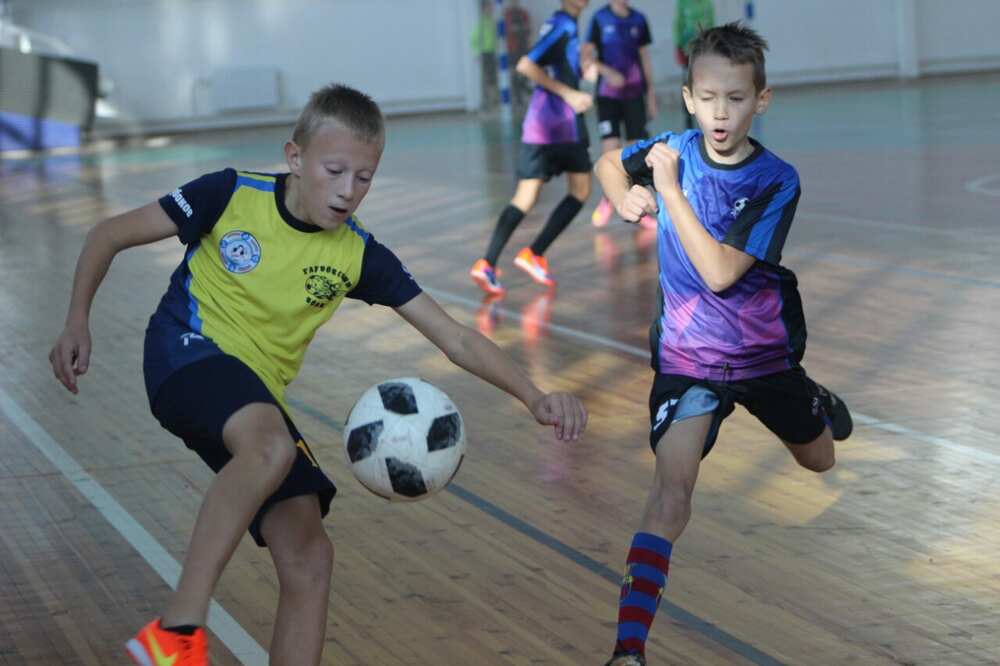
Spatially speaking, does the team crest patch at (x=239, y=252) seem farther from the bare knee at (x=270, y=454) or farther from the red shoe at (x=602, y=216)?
the red shoe at (x=602, y=216)

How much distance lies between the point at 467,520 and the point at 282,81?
24.2m

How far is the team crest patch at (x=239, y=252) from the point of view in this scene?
364 centimetres

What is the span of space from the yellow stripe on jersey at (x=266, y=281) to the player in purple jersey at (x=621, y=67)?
349 inches

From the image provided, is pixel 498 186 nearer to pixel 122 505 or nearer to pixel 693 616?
pixel 122 505

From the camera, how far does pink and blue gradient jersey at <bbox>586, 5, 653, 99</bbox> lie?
1240cm

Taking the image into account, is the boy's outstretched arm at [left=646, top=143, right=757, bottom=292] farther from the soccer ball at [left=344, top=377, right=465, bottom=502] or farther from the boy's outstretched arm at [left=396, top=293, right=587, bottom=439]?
the soccer ball at [left=344, top=377, right=465, bottom=502]

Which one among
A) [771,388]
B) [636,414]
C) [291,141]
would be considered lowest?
[636,414]

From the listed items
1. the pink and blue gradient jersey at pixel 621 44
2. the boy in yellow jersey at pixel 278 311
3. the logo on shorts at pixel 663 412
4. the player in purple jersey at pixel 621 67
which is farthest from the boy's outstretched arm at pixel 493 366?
the pink and blue gradient jersey at pixel 621 44

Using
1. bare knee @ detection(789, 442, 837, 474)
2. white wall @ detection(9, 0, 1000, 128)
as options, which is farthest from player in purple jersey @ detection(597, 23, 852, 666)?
white wall @ detection(9, 0, 1000, 128)

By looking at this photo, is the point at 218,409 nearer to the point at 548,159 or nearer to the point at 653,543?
the point at 653,543

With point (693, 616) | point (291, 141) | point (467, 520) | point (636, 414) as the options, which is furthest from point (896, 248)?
point (291, 141)

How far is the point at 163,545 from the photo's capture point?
5.05 m

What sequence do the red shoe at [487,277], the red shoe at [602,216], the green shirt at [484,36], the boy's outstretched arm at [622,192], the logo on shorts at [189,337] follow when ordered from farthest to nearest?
the green shirt at [484,36] < the red shoe at [602,216] < the red shoe at [487,277] < the boy's outstretched arm at [622,192] < the logo on shorts at [189,337]

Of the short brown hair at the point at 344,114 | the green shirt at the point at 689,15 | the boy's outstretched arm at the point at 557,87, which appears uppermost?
the green shirt at the point at 689,15
